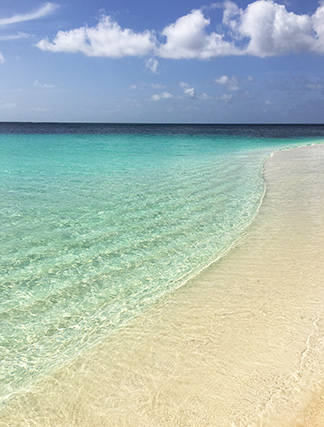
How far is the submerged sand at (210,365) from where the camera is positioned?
2463 millimetres

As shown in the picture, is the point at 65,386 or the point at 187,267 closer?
the point at 65,386

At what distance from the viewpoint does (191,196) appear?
955 centimetres

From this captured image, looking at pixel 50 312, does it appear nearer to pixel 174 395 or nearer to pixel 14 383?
pixel 14 383

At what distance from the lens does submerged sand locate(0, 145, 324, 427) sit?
2.46m

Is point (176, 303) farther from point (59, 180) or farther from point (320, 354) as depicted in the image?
point (59, 180)

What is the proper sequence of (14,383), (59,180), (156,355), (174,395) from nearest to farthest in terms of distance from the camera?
(174,395) < (14,383) < (156,355) < (59,180)

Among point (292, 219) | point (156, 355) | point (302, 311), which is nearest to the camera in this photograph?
point (156, 355)

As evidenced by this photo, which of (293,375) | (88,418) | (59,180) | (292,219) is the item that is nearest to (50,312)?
(88,418)

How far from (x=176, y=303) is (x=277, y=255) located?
1.95m

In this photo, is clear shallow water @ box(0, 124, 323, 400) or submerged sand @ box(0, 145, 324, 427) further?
clear shallow water @ box(0, 124, 323, 400)

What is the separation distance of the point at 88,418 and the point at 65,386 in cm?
40

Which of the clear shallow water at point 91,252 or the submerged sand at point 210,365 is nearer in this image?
the submerged sand at point 210,365

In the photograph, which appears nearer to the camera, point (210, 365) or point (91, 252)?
point (210, 365)

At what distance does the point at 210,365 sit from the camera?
294cm
